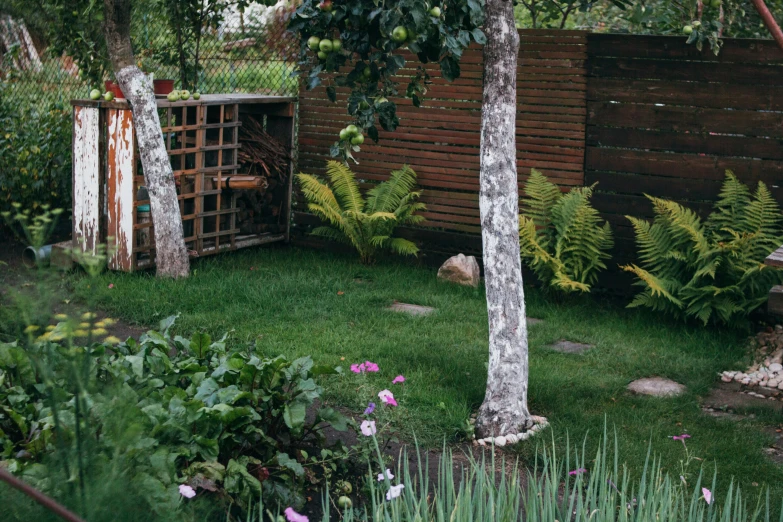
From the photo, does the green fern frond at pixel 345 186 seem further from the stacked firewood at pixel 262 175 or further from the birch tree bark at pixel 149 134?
the birch tree bark at pixel 149 134

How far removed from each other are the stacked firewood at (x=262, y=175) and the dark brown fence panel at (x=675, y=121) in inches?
137

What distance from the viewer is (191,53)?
9578 millimetres

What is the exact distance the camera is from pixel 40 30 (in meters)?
10.5

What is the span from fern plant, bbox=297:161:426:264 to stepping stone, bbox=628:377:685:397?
126 inches

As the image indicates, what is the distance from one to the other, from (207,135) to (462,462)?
5.51 meters

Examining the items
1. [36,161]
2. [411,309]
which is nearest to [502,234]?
[411,309]

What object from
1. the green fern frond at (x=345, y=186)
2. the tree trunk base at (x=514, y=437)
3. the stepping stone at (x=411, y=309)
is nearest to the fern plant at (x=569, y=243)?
the stepping stone at (x=411, y=309)

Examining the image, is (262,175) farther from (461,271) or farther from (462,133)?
(461,271)

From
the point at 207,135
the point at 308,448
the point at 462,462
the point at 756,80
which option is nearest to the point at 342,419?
the point at 308,448

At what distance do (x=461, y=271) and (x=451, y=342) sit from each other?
1.85m

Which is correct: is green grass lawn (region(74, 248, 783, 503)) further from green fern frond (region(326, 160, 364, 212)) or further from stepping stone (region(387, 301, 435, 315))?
green fern frond (region(326, 160, 364, 212))

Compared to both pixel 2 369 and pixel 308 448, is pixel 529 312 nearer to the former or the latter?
pixel 308 448

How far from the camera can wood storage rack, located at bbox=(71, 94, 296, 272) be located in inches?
301

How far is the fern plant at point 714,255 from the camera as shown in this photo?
6.29 metres
